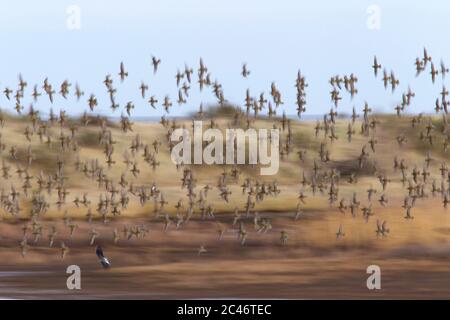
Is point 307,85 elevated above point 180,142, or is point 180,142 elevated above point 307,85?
point 307,85

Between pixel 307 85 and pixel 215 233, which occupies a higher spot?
pixel 307 85

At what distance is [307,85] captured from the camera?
1539 inches

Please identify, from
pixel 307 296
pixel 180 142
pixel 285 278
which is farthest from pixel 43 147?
pixel 307 296

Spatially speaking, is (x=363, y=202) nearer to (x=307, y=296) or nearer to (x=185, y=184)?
(x=185, y=184)

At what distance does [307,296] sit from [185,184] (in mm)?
20047

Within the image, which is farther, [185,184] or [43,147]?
[43,147]

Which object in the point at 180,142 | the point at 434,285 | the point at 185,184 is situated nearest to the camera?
the point at 434,285

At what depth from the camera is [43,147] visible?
2186 inches

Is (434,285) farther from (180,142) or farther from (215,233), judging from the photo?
(180,142)

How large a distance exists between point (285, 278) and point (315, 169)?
62.8 ft
